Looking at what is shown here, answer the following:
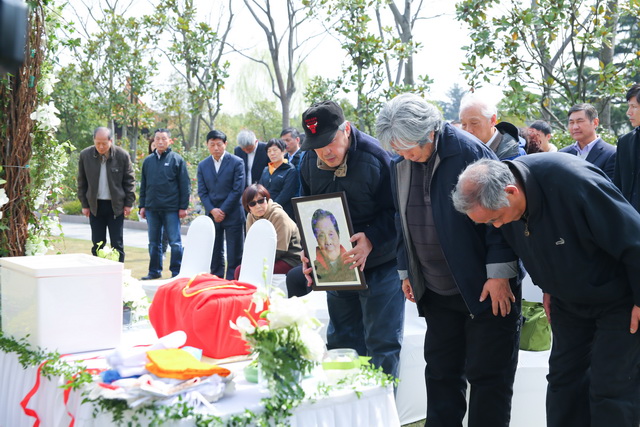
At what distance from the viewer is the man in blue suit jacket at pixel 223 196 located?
25.4 ft

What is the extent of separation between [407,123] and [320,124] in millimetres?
594

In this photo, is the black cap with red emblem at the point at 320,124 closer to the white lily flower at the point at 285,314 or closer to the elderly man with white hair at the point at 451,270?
the elderly man with white hair at the point at 451,270

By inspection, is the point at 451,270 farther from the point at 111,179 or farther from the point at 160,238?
the point at 111,179

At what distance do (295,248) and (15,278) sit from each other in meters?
2.72

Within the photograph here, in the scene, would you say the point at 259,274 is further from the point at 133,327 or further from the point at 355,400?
the point at 355,400

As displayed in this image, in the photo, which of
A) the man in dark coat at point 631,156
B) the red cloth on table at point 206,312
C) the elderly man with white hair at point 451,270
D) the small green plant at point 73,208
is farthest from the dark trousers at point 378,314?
the small green plant at point 73,208

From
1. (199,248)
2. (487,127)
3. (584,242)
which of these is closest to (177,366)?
(584,242)

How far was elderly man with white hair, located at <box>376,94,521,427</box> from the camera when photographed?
9.60ft

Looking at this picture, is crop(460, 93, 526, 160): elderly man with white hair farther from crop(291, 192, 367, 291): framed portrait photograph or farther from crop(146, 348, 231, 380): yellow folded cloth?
crop(146, 348, 231, 380): yellow folded cloth

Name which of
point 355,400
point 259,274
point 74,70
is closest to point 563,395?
point 355,400

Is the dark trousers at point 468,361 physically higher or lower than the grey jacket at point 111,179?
lower

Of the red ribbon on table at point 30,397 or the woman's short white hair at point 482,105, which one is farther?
the woman's short white hair at point 482,105

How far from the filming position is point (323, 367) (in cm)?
264

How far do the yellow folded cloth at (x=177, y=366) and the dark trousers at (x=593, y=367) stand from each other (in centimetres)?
144
